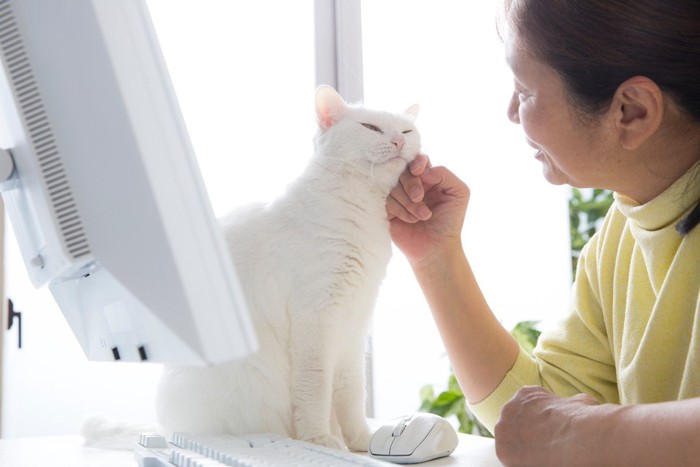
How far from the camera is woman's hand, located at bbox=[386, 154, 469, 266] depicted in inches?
47.5

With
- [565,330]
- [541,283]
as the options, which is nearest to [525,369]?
[565,330]

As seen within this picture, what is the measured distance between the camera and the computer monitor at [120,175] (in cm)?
45

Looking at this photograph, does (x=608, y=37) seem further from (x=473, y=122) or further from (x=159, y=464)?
(x=473, y=122)

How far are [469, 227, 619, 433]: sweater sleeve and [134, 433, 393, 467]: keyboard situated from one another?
0.44 meters

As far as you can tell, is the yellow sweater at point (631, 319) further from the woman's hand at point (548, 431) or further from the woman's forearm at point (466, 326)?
the woman's hand at point (548, 431)

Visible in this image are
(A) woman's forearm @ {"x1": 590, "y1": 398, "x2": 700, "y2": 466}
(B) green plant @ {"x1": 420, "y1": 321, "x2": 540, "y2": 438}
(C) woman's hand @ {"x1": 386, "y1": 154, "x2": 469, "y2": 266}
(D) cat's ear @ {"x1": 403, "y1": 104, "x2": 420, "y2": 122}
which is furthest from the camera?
(B) green plant @ {"x1": 420, "y1": 321, "x2": 540, "y2": 438}

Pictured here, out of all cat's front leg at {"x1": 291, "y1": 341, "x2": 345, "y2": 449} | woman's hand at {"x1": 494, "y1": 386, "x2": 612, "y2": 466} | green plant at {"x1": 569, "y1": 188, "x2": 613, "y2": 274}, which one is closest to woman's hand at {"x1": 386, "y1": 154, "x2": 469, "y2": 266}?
cat's front leg at {"x1": 291, "y1": 341, "x2": 345, "y2": 449}

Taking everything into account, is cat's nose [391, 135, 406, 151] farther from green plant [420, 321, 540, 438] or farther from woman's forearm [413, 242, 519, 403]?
green plant [420, 321, 540, 438]

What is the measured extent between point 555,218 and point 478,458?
1772 mm

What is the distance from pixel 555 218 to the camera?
8.42 feet

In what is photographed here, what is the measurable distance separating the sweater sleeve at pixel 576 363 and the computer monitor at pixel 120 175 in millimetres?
764

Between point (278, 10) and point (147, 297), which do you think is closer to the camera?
point (147, 297)

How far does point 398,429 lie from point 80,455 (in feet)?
1.42

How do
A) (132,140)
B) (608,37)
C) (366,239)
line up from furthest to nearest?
(366,239) < (608,37) < (132,140)
